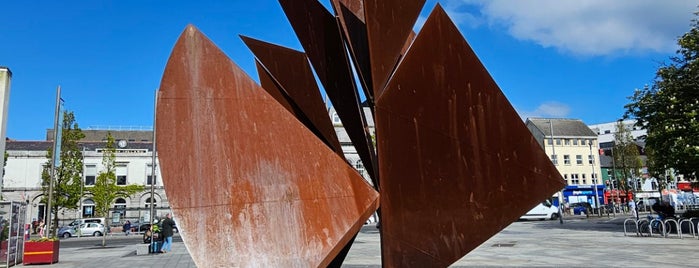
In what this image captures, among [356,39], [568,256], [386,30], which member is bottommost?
[568,256]

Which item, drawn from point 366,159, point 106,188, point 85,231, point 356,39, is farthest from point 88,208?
point 356,39

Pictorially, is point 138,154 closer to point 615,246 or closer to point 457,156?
point 615,246

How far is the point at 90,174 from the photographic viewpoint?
48844 mm

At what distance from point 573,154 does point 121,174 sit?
174ft

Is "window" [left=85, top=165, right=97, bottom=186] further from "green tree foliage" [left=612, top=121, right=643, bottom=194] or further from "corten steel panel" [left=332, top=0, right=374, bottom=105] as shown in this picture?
"green tree foliage" [left=612, top=121, right=643, bottom=194]

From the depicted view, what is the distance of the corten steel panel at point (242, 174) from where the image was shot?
17.3ft

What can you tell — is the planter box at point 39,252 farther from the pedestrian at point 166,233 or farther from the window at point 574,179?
the window at point 574,179

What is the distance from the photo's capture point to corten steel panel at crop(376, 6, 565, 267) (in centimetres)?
577

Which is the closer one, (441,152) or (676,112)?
(441,152)

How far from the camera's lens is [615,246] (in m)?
16.3

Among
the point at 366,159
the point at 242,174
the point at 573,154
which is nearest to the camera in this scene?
the point at 242,174

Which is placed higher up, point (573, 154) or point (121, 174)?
point (573, 154)

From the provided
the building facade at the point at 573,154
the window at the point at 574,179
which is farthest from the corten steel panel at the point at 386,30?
the window at the point at 574,179

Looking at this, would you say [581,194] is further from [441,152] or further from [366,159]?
[441,152]
